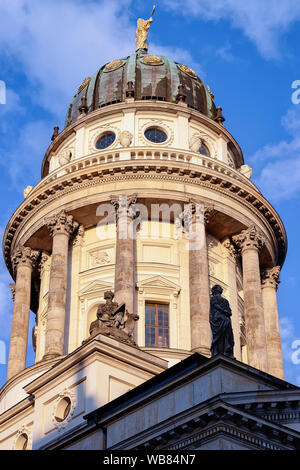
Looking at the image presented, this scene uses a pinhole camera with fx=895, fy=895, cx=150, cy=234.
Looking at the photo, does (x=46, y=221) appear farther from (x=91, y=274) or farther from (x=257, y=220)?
(x=257, y=220)

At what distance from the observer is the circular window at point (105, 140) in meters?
46.7

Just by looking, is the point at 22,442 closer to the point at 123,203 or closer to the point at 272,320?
the point at 123,203

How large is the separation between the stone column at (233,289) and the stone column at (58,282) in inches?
301

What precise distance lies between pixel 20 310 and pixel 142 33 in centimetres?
2150

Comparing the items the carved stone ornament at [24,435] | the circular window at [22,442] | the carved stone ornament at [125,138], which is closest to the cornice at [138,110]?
the carved stone ornament at [125,138]

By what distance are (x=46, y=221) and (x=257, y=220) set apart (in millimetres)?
10527

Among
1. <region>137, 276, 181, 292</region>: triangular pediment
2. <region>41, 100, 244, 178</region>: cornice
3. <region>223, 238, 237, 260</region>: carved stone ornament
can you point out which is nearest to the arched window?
<region>137, 276, 181, 292</region>: triangular pediment

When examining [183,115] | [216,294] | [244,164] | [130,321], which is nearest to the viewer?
[216,294]

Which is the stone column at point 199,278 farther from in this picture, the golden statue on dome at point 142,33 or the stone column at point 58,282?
the golden statue on dome at point 142,33

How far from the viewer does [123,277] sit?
39.9 meters

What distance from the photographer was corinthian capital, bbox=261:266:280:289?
46844 millimetres

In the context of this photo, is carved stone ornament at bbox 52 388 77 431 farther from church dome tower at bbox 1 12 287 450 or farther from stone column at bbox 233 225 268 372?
stone column at bbox 233 225 268 372
